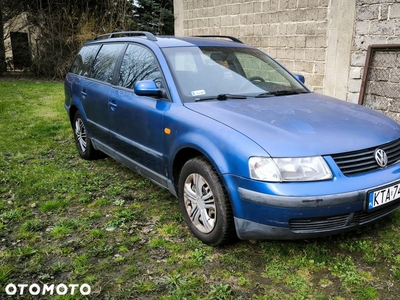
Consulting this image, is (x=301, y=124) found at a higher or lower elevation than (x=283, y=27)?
lower

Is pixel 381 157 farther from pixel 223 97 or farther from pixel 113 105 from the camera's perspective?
pixel 113 105

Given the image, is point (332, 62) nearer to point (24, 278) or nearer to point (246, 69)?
point (246, 69)

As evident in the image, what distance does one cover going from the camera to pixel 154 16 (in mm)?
19547

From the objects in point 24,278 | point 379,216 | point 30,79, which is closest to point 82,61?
point 24,278

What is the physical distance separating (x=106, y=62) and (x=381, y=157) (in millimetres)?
3230

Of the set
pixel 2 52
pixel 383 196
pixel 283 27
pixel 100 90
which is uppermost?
pixel 283 27

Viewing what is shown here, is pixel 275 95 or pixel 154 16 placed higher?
pixel 154 16

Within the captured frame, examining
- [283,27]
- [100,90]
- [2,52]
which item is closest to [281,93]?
[100,90]

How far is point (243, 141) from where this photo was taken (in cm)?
259

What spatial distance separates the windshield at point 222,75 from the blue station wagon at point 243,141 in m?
0.01

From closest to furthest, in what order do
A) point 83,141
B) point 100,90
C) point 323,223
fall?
point 323,223 → point 100,90 → point 83,141

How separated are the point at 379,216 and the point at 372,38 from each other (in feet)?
13.4

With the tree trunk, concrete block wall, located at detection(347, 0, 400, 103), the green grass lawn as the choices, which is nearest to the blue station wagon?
the green grass lawn

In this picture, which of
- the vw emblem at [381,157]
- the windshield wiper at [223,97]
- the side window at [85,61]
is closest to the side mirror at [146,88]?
the windshield wiper at [223,97]
